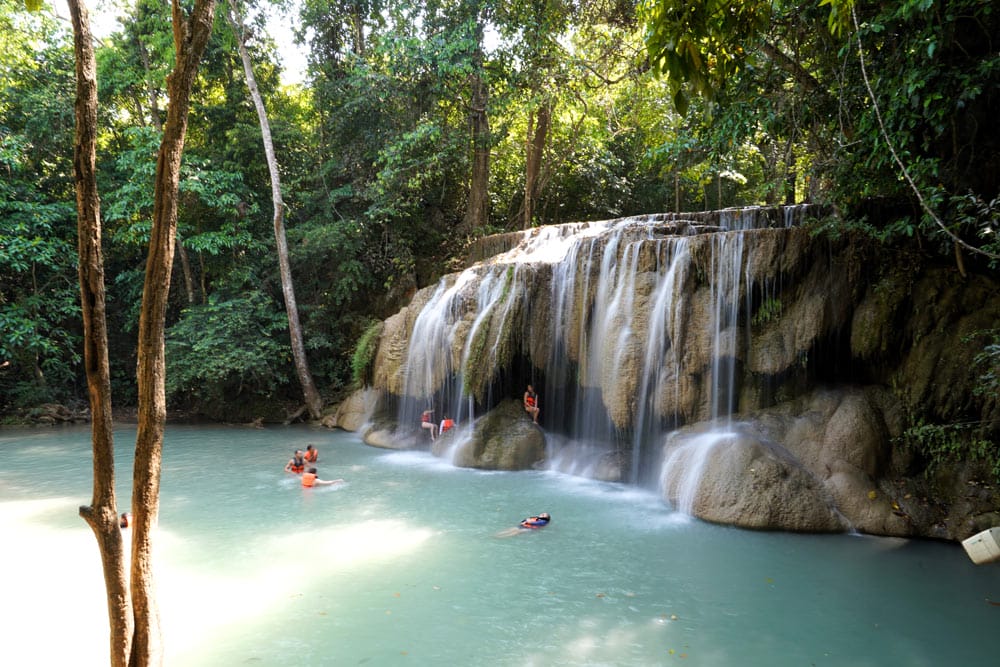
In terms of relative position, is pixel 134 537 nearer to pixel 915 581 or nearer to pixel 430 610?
pixel 430 610

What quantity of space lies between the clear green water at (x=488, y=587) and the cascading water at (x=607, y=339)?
146 cm

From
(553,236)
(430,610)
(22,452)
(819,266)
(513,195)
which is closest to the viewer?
(430,610)

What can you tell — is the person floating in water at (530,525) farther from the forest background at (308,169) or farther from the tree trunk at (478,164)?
the tree trunk at (478,164)

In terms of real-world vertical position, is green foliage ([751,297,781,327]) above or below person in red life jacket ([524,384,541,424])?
above

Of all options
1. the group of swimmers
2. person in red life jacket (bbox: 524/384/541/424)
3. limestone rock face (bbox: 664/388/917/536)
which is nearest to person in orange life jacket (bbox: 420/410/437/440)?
person in red life jacket (bbox: 524/384/541/424)

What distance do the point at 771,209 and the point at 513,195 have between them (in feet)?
33.7

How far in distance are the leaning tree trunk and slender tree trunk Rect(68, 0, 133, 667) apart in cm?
7

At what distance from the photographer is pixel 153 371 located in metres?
2.68

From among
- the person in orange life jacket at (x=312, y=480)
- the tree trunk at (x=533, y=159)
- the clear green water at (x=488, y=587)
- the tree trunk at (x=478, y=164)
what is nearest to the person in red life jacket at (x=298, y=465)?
the person in orange life jacket at (x=312, y=480)

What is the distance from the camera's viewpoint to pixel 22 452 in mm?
11828

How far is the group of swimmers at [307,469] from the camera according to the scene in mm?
9039

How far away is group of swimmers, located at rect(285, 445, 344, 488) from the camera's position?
904cm

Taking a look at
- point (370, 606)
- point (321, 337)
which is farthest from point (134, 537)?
point (321, 337)

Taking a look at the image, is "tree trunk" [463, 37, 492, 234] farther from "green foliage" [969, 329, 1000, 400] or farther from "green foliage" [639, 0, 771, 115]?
"green foliage" [639, 0, 771, 115]
